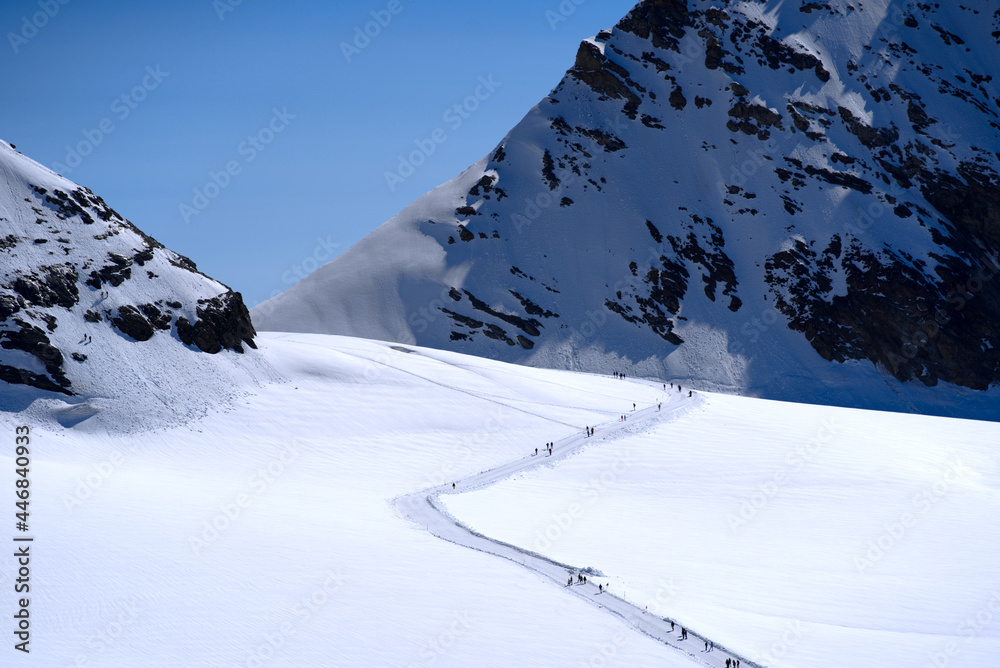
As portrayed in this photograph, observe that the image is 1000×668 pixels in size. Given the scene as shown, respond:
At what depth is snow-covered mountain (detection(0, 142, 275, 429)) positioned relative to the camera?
54.1 meters

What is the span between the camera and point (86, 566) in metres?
31.2

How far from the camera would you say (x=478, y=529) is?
134ft

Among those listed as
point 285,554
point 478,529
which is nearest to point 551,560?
point 478,529

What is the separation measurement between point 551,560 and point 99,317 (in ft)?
128

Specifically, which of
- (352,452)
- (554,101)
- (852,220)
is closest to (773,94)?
(852,220)

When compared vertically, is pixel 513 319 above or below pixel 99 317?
above

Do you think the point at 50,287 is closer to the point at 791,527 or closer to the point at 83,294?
the point at 83,294

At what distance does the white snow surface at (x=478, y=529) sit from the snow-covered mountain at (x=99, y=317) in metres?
2.50

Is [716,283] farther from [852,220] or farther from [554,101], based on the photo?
[554,101]

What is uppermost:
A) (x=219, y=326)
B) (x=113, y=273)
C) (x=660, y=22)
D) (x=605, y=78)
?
(x=660, y=22)

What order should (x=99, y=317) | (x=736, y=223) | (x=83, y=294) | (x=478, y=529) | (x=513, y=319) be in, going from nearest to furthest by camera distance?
1. (x=478, y=529)
2. (x=99, y=317)
3. (x=83, y=294)
4. (x=513, y=319)
5. (x=736, y=223)

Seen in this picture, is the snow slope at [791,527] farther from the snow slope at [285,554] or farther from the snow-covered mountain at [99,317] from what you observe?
the snow-covered mountain at [99,317]

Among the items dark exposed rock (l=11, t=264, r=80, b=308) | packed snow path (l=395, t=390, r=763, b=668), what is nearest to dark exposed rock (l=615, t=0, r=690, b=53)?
packed snow path (l=395, t=390, r=763, b=668)

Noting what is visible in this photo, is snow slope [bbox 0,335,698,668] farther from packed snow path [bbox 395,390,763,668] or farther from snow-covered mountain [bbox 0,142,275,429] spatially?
snow-covered mountain [bbox 0,142,275,429]
